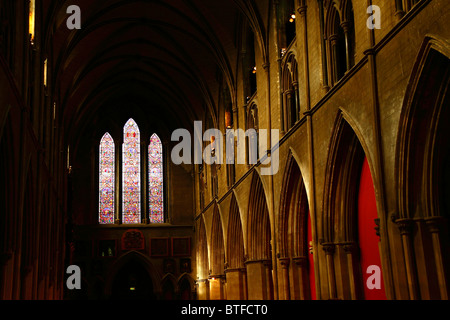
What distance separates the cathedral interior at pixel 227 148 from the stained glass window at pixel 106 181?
70mm

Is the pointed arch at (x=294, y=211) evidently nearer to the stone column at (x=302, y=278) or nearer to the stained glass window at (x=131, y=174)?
the stone column at (x=302, y=278)

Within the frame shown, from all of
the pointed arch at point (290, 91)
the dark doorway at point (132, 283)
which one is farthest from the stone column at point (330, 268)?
the dark doorway at point (132, 283)

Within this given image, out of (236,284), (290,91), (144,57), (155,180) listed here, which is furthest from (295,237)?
(155,180)

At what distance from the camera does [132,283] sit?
33688mm

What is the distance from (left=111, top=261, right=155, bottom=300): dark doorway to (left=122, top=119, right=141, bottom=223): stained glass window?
8.98 ft

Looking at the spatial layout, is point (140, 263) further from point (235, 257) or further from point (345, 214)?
point (345, 214)

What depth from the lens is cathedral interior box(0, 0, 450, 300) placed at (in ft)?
36.4

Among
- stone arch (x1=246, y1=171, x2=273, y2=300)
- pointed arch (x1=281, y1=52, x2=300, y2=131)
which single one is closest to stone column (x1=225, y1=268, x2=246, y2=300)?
stone arch (x1=246, y1=171, x2=273, y2=300)

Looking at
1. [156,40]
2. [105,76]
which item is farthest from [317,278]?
[105,76]

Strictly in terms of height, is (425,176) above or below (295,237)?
below

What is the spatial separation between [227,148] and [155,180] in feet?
34.3

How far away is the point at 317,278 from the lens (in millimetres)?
15031

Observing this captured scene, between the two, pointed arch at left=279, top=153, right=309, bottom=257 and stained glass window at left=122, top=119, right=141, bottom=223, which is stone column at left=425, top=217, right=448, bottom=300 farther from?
stained glass window at left=122, top=119, right=141, bottom=223
